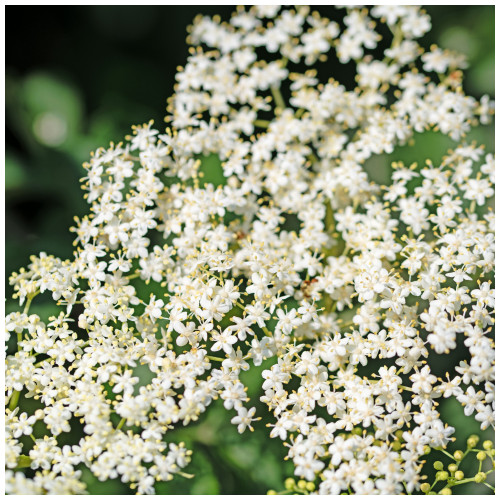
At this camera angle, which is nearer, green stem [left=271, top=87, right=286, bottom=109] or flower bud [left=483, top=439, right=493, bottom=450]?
flower bud [left=483, top=439, right=493, bottom=450]

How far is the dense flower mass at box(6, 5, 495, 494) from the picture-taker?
133 centimetres

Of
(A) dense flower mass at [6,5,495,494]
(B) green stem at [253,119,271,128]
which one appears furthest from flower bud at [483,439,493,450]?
(B) green stem at [253,119,271,128]

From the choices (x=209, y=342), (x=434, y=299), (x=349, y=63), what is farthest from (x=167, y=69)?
(x=434, y=299)

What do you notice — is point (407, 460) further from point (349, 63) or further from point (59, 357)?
point (349, 63)

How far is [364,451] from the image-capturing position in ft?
4.35

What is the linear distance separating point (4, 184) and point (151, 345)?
0.92 metres

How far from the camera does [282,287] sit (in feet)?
4.89

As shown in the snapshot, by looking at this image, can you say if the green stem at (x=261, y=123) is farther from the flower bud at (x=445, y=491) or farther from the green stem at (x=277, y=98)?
the flower bud at (x=445, y=491)

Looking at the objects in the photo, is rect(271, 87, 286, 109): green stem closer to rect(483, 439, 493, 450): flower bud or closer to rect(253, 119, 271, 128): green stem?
rect(253, 119, 271, 128): green stem

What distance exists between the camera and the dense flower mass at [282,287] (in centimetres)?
133

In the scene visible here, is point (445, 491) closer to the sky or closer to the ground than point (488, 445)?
closer to the ground

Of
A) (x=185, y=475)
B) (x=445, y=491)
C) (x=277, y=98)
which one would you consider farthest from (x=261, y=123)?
(x=445, y=491)

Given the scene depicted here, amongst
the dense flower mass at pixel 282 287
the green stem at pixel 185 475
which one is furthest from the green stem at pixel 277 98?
the green stem at pixel 185 475

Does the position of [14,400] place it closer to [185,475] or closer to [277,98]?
[185,475]
